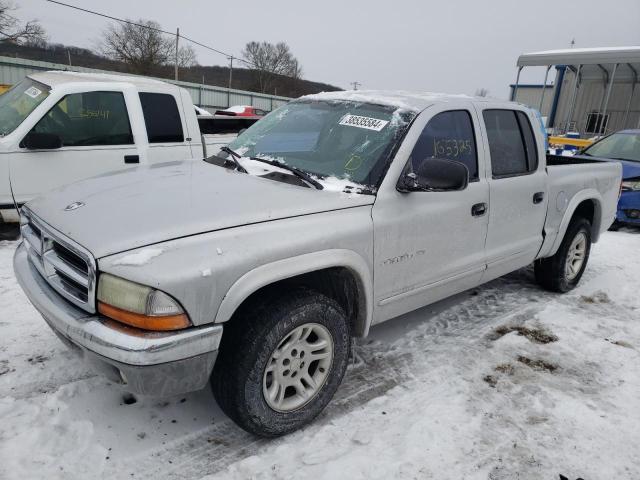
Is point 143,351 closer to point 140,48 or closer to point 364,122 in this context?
point 364,122

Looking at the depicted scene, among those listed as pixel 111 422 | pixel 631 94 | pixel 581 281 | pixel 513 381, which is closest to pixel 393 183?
pixel 513 381

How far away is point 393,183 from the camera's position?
9.05 ft

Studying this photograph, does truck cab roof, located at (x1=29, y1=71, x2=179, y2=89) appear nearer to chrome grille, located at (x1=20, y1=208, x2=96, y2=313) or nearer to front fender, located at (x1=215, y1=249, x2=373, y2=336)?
chrome grille, located at (x1=20, y1=208, x2=96, y2=313)

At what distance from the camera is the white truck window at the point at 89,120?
5.00m

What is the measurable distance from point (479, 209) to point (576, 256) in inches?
87.8

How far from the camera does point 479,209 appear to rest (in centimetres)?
332

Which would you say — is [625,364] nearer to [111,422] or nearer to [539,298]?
[539,298]

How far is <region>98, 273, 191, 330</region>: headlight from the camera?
1.93m

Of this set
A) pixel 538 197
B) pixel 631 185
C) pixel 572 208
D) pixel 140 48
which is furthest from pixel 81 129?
pixel 140 48

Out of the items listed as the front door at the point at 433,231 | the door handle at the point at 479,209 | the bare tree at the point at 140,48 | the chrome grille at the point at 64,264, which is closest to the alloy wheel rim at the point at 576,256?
the front door at the point at 433,231

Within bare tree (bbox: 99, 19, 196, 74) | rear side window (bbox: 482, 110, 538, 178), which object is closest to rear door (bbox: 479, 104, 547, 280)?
rear side window (bbox: 482, 110, 538, 178)

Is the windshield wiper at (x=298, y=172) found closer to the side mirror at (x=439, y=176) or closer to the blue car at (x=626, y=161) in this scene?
the side mirror at (x=439, y=176)

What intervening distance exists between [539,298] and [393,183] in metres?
2.68

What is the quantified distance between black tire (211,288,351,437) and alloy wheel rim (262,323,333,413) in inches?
1.7
